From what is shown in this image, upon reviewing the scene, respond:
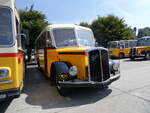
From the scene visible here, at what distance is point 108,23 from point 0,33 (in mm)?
25132

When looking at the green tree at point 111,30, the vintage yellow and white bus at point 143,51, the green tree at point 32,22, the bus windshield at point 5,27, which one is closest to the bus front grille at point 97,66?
the bus windshield at point 5,27

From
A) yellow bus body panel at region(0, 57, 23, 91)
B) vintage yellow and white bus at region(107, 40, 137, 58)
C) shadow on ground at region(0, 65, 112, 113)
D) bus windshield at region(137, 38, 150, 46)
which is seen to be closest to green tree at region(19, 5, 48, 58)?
vintage yellow and white bus at region(107, 40, 137, 58)

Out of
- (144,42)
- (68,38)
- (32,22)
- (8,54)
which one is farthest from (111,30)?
(8,54)

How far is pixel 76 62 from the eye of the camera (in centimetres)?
462

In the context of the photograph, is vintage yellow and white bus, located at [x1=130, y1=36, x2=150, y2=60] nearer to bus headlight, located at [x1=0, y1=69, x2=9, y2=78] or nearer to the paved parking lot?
the paved parking lot

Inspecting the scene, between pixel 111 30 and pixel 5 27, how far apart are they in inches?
951

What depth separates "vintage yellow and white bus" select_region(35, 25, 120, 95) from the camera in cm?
429

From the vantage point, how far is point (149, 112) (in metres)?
3.31

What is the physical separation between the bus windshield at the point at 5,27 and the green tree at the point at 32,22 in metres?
13.1

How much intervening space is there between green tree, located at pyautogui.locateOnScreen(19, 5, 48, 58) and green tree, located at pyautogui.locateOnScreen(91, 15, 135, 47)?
12154 millimetres

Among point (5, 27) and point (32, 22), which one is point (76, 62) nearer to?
point (5, 27)

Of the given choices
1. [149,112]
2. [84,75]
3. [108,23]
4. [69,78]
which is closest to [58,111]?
[69,78]

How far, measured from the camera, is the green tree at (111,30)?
83.3 feet

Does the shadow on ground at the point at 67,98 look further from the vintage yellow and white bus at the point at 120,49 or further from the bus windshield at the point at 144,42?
the vintage yellow and white bus at the point at 120,49
